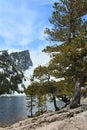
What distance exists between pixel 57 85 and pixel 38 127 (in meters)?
19.7

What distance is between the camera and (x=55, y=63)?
96.2 ft

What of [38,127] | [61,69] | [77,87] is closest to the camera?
[38,127]

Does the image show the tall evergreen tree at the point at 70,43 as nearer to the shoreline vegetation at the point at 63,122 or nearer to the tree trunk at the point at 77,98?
the tree trunk at the point at 77,98

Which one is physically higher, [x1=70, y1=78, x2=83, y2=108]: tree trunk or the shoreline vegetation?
[x1=70, y1=78, x2=83, y2=108]: tree trunk

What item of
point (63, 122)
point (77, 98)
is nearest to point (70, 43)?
point (77, 98)

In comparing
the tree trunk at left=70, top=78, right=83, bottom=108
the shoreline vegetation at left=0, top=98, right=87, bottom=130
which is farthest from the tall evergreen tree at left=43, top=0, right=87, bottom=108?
the shoreline vegetation at left=0, top=98, right=87, bottom=130

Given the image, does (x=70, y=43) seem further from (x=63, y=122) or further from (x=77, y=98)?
(x=63, y=122)

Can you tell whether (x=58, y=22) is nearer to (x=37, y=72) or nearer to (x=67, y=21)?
(x=67, y=21)

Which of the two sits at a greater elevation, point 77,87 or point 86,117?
point 77,87

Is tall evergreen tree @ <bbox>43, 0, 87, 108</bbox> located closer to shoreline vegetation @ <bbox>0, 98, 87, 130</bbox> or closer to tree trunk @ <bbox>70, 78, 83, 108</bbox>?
tree trunk @ <bbox>70, 78, 83, 108</bbox>

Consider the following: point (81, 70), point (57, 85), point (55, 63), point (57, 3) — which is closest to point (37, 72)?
point (55, 63)

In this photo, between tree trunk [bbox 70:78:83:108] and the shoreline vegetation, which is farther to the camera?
tree trunk [bbox 70:78:83:108]

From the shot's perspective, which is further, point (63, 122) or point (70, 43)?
point (70, 43)

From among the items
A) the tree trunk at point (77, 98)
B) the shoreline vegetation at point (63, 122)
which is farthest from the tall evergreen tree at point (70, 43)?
the shoreline vegetation at point (63, 122)
